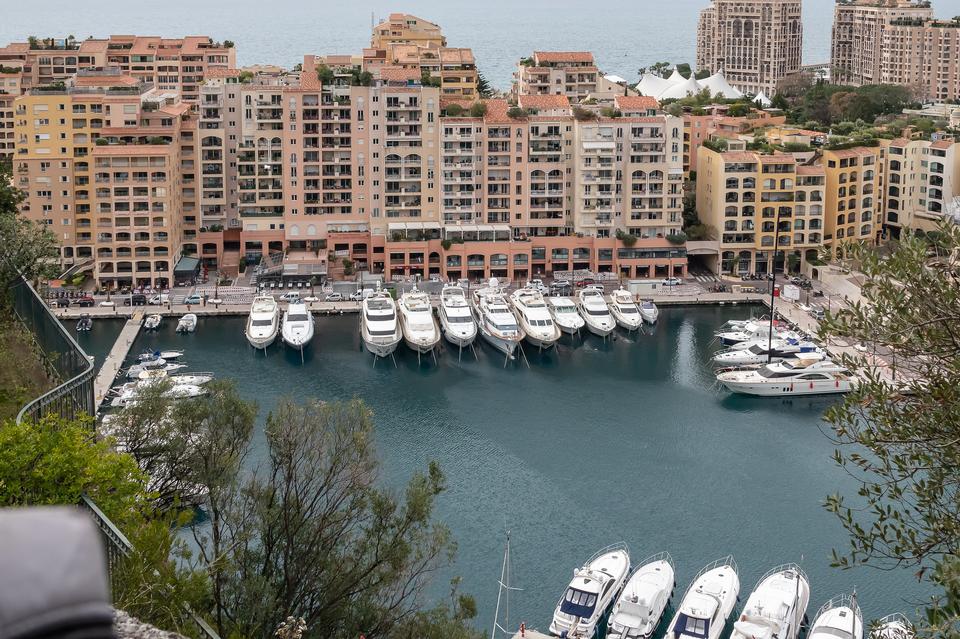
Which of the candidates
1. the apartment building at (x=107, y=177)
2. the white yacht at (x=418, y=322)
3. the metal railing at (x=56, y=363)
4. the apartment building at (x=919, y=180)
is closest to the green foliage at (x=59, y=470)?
the metal railing at (x=56, y=363)

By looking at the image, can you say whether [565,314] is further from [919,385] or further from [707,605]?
[919,385]

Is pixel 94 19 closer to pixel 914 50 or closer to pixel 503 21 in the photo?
pixel 503 21

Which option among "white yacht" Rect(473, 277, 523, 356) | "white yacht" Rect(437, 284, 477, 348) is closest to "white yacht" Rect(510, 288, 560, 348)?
"white yacht" Rect(473, 277, 523, 356)

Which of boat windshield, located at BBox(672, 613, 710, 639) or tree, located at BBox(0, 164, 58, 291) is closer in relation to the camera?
tree, located at BBox(0, 164, 58, 291)

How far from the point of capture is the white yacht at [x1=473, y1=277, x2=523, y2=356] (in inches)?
1199

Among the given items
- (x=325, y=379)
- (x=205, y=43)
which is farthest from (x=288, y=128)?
(x=205, y=43)

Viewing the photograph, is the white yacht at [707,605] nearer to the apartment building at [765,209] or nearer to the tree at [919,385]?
the tree at [919,385]

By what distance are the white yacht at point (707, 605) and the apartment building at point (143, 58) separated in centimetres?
3358

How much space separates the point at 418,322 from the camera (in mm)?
31203

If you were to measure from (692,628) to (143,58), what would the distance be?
37.2 m

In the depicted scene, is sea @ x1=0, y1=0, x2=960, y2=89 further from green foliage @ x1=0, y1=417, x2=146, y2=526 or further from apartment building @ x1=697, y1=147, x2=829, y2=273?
green foliage @ x1=0, y1=417, x2=146, y2=526

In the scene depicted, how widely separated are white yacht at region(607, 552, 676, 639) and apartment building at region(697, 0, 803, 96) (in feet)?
200

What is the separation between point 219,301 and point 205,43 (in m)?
18.2

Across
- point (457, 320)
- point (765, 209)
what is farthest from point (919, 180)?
point (457, 320)
